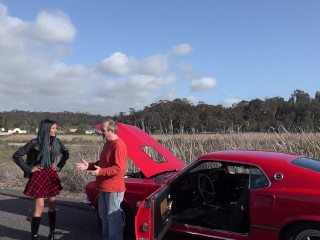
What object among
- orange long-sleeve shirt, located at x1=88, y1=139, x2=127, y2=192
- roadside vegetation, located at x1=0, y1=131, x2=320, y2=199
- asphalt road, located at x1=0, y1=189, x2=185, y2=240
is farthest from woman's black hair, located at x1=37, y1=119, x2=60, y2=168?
roadside vegetation, located at x1=0, y1=131, x2=320, y2=199

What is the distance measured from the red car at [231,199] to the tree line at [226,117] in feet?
5.84

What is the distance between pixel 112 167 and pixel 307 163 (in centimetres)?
245

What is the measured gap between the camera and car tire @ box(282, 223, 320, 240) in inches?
160

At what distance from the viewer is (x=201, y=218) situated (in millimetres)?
5301

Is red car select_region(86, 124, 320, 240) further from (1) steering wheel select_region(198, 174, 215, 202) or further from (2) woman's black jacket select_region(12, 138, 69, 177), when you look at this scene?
(2) woman's black jacket select_region(12, 138, 69, 177)

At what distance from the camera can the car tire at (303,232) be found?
4074mm

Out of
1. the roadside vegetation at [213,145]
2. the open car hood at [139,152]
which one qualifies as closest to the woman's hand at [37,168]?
the open car hood at [139,152]

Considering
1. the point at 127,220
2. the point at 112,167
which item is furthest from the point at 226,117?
the point at 112,167

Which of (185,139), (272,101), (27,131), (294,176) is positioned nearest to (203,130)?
(185,139)

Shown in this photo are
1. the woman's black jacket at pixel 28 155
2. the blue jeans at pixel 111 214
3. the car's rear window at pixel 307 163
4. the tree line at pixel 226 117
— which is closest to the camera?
the car's rear window at pixel 307 163

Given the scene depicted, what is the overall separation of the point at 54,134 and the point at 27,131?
268ft

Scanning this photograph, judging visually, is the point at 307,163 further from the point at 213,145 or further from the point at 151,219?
the point at 213,145

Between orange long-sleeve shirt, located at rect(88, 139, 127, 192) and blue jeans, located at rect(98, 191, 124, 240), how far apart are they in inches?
4.2

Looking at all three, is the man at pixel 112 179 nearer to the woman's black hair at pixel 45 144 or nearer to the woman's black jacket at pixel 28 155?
the woman's black hair at pixel 45 144
